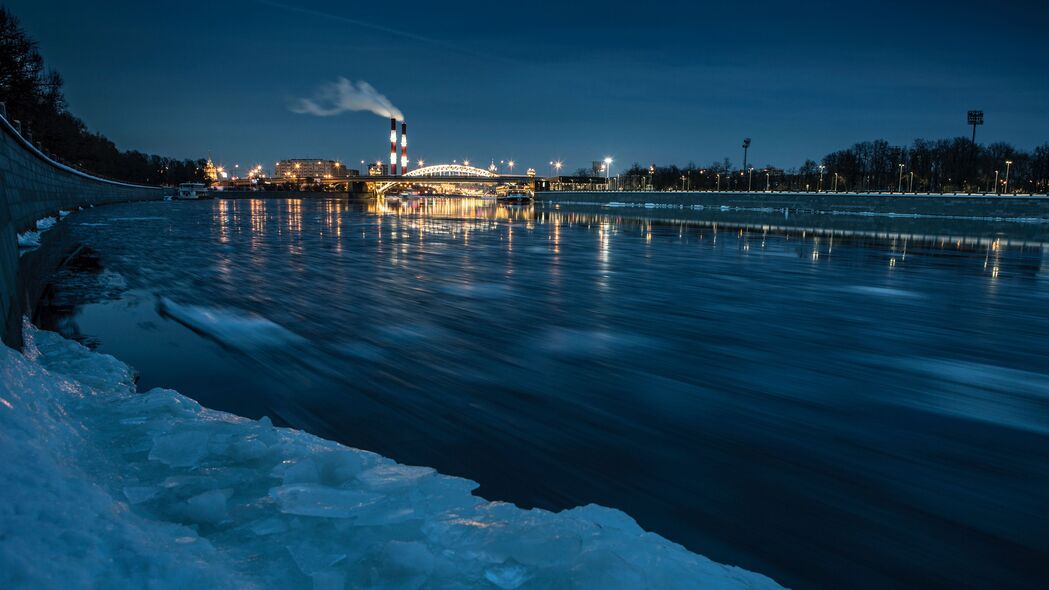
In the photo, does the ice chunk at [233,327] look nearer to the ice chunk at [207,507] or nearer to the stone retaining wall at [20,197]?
the stone retaining wall at [20,197]

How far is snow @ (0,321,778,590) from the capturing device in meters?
2.66

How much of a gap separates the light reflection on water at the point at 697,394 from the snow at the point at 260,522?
551 millimetres

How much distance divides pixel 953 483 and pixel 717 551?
2213 millimetres

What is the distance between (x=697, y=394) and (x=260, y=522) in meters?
4.51

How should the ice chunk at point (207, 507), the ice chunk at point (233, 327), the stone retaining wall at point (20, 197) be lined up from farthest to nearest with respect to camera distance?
the ice chunk at point (233, 327), the stone retaining wall at point (20, 197), the ice chunk at point (207, 507)

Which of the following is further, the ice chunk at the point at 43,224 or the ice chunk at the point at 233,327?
the ice chunk at the point at 43,224

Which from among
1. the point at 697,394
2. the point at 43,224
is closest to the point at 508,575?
the point at 697,394

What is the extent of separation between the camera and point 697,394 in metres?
6.57

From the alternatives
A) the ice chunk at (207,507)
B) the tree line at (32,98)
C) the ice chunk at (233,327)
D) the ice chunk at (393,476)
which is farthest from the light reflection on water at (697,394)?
the tree line at (32,98)

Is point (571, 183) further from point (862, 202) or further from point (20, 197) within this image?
point (20, 197)

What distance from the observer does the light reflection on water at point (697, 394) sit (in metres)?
3.97

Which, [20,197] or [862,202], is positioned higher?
[862,202]

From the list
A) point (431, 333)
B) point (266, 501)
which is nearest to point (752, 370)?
point (431, 333)

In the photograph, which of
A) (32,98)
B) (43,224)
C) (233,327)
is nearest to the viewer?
(233,327)
